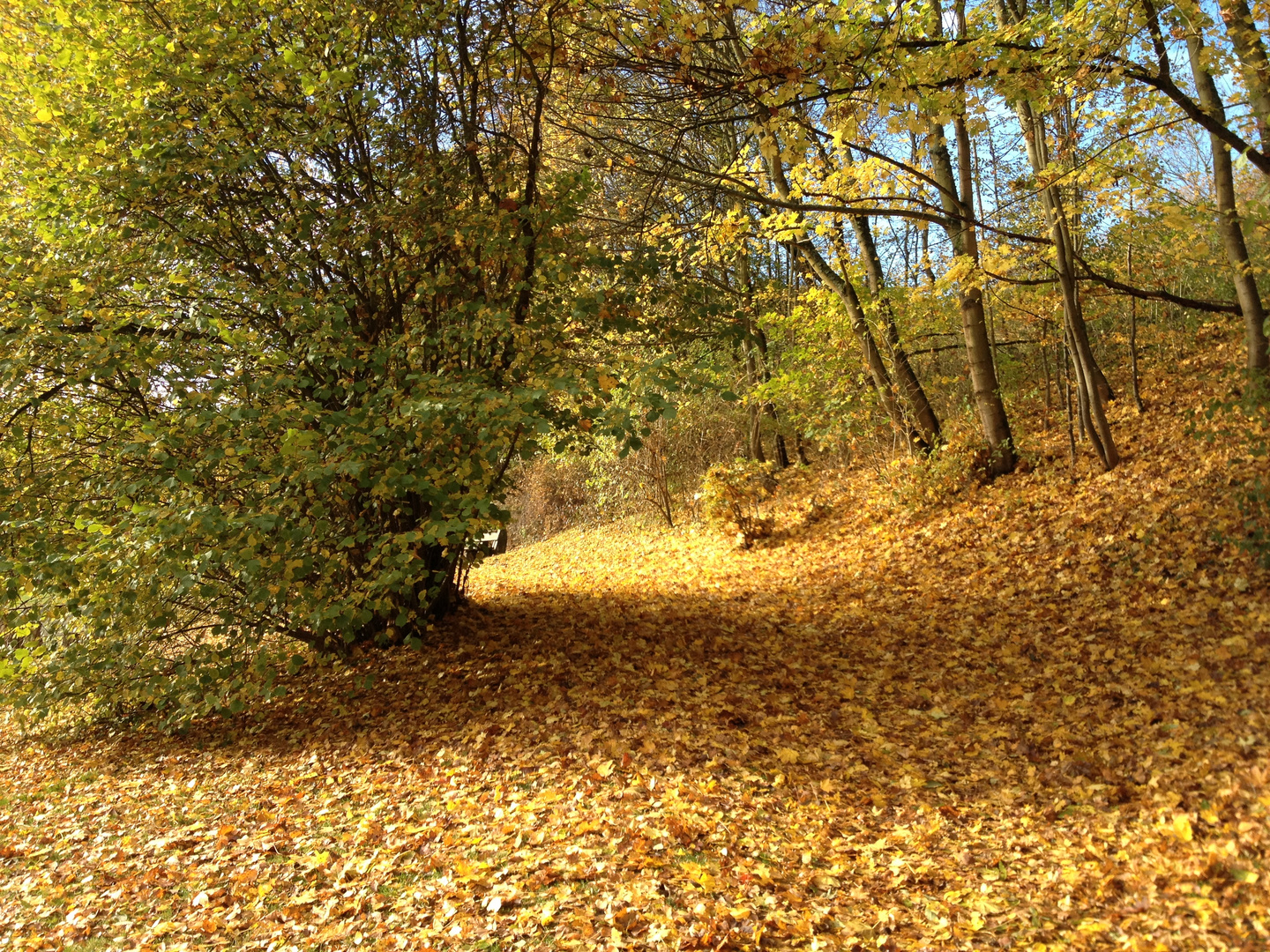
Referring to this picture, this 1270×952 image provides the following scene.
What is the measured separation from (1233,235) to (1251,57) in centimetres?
183

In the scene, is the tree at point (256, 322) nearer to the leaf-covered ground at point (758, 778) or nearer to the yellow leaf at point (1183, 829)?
the leaf-covered ground at point (758, 778)

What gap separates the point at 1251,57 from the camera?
16.9ft

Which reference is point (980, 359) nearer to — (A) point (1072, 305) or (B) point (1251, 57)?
(A) point (1072, 305)

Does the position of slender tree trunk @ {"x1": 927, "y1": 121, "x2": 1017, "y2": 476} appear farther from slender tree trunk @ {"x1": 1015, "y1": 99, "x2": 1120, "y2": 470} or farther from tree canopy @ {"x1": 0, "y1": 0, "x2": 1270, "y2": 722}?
tree canopy @ {"x1": 0, "y1": 0, "x2": 1270, "y2": 722}

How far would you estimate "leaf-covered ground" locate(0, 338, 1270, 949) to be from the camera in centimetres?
316

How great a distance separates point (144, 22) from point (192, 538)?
13.6 ft

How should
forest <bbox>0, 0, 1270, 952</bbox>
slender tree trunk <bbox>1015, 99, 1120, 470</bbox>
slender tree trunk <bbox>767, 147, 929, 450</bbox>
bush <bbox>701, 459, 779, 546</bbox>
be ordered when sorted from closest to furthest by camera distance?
1. forest <bbox>0, 0, 1270, 952</bbox>
2. slender tree trunk <bbox>1015, 99, 1120, 470</bbox>
3. slender tree trunk <bbox>767, 147, 929, 450</bbox>
4. bush <bbox>701, 459, 779, 546</bbox>

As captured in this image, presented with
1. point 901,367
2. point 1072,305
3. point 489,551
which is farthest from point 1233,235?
point 489,551

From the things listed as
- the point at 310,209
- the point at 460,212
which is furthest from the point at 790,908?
the point at 310,209

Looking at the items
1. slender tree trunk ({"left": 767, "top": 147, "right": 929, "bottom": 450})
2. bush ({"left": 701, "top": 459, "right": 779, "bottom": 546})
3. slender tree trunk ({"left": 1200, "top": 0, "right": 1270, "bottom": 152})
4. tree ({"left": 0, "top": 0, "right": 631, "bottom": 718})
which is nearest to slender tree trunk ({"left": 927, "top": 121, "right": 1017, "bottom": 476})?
slender tree trunk ({"left": 767, "top": 147, "right": 929, "bottom": 450})

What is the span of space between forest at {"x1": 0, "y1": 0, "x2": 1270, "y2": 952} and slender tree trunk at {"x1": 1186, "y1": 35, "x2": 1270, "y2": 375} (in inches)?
1.9

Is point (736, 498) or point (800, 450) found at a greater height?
point (800, 450)

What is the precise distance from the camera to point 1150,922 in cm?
282

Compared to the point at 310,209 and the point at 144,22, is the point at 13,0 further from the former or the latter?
the point at 310,209
